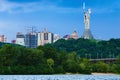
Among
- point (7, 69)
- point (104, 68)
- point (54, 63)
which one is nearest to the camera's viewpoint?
point (7, 69)

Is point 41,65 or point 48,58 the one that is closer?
point 41,65

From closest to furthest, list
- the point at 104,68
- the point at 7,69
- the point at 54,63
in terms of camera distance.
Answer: the point at 7,69
the point at 54,63
the point at 104,68

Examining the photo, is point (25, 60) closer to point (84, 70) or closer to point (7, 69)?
point (7, 69)

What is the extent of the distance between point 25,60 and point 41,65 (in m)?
3.92

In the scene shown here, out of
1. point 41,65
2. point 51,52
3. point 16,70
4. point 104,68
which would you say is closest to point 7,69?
point 16,70

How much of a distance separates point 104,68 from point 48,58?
22346 mm

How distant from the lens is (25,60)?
390 ft

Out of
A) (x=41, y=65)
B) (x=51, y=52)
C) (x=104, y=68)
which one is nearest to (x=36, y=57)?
(x=41, y=65)

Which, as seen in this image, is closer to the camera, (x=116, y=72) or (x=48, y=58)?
(x=48, y=58)

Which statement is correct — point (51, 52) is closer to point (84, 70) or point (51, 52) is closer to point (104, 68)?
point (84, 70)

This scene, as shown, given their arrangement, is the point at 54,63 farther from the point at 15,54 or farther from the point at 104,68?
the point at 104,68

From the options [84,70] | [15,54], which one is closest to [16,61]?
[15,54]

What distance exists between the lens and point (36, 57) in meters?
118

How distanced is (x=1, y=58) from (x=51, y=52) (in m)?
16.0
